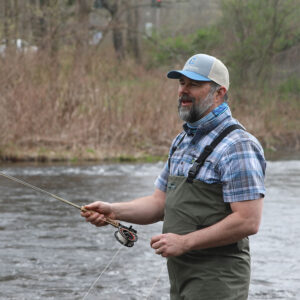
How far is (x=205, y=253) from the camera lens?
3184mm

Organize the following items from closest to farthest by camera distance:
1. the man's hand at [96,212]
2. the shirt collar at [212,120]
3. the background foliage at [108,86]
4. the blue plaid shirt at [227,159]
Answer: the blue plaid shirt at [227,159]
the shirt collar at [212,120]
the man's hand at [96,212]
the background foliage at [108,86]

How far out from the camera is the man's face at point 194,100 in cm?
328

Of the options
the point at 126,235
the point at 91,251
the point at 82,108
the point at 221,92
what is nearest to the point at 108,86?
the point at 82,108

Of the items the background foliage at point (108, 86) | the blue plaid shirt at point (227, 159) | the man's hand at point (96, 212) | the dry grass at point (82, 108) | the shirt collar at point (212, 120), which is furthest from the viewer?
the background foliage at point (108, 86)

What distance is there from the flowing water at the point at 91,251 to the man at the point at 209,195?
1.33m

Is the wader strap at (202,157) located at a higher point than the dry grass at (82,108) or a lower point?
higher

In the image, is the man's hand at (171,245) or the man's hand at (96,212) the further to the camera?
the man's hand at (96,212)

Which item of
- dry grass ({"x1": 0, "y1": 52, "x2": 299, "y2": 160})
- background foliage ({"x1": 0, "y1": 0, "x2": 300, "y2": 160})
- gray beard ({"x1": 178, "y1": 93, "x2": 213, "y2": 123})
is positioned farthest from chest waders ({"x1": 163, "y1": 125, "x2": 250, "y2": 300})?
background foliage ({"x1": 0, "y1": 0, "x2": 300, "y2": 160})

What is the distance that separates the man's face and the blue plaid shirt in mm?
34

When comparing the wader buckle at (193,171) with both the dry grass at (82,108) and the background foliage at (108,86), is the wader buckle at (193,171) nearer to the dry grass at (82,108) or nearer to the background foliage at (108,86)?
the dry grass at (82,108)

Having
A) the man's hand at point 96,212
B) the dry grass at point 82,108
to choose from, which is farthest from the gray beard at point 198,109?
the dry grass at point 82,108

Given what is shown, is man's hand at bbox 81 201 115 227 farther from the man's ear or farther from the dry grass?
the dry grass

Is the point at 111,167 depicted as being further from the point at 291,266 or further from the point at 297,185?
the point at 291,266

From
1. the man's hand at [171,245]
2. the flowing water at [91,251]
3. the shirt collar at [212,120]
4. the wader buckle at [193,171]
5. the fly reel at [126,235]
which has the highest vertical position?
the shirt collar at [212,120]
